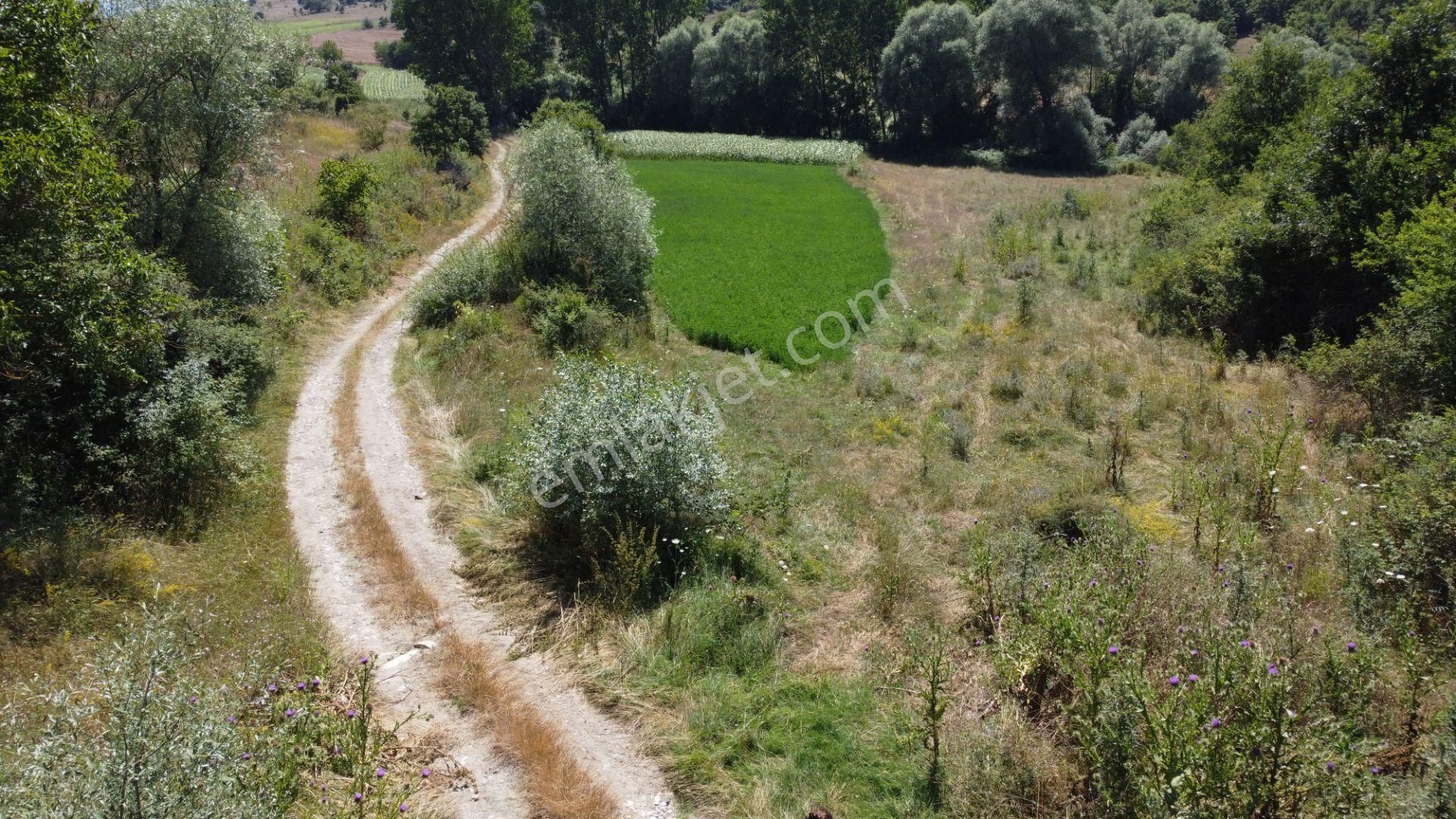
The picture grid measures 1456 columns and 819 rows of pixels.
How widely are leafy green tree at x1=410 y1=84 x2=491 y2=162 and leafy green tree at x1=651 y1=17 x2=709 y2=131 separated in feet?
126

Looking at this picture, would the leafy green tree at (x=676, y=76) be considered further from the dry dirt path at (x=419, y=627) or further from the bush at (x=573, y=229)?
the dry dirt path at (x=419, y=627)

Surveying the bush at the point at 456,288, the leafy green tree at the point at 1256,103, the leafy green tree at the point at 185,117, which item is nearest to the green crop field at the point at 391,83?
the bush at the point at 456,288

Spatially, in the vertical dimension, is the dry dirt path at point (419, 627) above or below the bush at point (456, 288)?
below

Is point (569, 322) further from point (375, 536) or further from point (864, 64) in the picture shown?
point (864, 64)

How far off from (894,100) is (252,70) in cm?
5656

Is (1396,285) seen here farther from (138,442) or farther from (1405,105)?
(138,442)

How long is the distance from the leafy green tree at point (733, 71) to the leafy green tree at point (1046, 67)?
2139 cm

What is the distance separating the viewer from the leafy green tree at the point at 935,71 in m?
61.2

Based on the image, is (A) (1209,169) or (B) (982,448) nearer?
(B) (982,448)

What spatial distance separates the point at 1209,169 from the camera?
27.9 meters

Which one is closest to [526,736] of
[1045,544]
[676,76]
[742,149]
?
[1045,544]

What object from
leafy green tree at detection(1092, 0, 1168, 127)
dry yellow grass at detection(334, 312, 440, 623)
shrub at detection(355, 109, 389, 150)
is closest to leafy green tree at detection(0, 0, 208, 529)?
dry yellow grass at detection(334, 312, 440, 623)

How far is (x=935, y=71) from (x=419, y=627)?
63726mm

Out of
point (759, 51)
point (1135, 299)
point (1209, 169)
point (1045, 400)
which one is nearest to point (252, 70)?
point (1045, 400)
